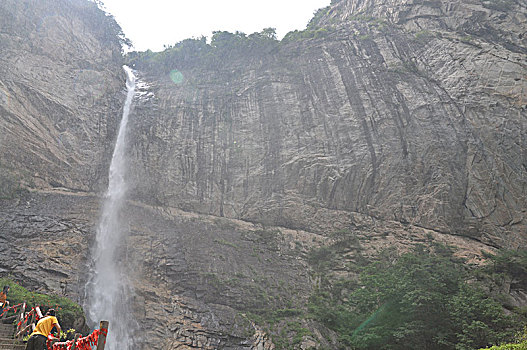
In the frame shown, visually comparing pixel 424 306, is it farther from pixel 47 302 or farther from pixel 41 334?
pixel 47 302

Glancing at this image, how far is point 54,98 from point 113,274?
11.9 m

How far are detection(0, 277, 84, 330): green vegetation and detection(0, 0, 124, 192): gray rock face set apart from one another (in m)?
7.26

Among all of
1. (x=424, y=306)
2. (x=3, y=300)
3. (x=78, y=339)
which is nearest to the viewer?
(x=78, y=339)

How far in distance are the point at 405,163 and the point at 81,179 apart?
18.7 metres

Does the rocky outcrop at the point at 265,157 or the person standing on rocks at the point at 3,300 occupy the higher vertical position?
the rocky outcrop at the point at 265,157

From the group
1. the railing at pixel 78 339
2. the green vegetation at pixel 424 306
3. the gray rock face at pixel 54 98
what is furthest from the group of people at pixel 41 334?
the gray rock face at pixel 54 98

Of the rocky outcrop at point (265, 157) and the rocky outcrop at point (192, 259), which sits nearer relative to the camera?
the rocky outcrop at point (192, 259)

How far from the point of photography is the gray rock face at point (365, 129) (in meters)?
19.2

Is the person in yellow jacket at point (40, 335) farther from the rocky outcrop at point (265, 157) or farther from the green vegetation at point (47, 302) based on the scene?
the rocky outcrop at point (265, 157)

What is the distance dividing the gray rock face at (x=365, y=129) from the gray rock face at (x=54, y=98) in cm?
272

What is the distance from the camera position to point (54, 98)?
2216 centimetres

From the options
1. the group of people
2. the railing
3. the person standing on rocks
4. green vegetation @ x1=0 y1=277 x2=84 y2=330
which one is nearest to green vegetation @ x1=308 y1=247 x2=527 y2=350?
green vegetation @ x1=0 y1=277 x2=84 y2=330

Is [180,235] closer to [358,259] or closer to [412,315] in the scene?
[358,259]

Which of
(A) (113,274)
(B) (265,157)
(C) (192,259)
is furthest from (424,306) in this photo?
(A) (113,274)
